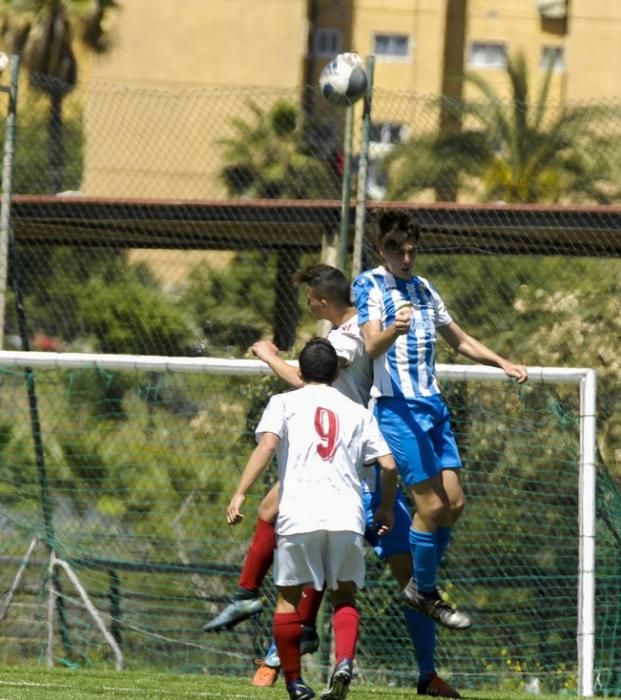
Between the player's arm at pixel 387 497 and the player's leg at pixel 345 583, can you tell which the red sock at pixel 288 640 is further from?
the player's arm at pixel 387 497

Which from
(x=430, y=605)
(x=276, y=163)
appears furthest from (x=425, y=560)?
(x=276, y=163)

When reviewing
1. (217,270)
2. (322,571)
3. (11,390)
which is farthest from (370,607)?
(217,270)

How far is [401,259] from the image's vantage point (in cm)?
754

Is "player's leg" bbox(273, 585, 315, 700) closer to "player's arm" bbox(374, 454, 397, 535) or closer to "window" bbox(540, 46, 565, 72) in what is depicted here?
"player's arm" bbox(374, 454, 397, 535)

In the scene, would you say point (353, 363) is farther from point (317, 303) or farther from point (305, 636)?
point (305, 636)

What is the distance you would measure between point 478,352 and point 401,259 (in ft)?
2.17

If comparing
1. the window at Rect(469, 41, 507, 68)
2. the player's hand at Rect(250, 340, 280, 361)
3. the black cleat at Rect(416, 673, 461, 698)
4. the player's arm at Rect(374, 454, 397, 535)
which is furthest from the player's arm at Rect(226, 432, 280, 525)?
the window at Rect(469, 41, 507, 68)

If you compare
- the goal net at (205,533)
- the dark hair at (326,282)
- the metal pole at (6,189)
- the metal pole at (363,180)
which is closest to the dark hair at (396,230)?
the dark hair at (326,282)

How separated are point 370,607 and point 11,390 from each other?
2906mm

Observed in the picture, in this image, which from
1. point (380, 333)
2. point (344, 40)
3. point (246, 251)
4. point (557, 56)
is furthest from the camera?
point (344, 40)

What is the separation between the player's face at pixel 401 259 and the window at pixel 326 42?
3891 cm

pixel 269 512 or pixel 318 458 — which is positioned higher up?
pixel 318 458

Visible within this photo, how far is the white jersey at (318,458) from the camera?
658 centimetres

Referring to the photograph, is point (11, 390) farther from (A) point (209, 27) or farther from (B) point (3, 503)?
(A) point (209, 27)
